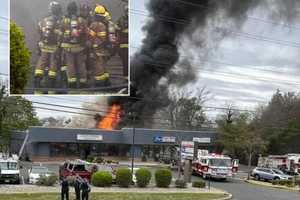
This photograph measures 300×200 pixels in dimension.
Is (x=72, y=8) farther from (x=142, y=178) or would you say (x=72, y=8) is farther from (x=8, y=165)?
(x=142, y=178)

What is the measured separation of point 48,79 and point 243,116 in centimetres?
4342

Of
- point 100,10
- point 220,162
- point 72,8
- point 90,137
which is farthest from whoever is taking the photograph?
point 90,137

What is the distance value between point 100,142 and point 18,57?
112ft

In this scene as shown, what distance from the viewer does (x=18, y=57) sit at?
4262 cm

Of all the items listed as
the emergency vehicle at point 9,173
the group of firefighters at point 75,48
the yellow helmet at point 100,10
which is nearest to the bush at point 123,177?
the emergency vehicle at point 9,173

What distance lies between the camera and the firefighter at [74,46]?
44.3 m

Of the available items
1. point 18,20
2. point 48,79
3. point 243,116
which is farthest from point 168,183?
point 243,116

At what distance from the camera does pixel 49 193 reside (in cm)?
3050

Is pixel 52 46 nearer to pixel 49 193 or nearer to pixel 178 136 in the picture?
pixel 49 193

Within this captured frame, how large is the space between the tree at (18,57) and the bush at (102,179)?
36.9 feet

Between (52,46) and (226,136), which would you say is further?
(226,136)

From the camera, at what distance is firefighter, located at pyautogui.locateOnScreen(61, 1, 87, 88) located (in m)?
44.3

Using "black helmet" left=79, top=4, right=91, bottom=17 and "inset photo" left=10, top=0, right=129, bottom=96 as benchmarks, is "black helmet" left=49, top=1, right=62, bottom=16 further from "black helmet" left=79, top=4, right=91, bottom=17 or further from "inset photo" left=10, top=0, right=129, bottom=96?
"black helmet" left=79, top=4, right=91, bottom=17

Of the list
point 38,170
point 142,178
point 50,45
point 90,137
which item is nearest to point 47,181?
point 38,170
